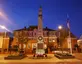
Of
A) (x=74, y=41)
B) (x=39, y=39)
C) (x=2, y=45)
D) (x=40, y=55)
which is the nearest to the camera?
(x=40, y=55)

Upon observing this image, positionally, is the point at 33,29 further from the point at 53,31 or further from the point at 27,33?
the point at 53,31

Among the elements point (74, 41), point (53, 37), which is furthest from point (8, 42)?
point (74, 41)

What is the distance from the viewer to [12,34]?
222ft

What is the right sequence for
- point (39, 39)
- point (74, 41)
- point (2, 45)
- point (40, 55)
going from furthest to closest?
point (74, 41)
point (2, 45)
point (39, 39)
point (40, 55)

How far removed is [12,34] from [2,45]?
8514 mm

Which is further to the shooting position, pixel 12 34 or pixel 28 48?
pixel 12 34

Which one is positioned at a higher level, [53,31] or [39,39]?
[53,31]

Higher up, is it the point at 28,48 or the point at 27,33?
the point at 27,33

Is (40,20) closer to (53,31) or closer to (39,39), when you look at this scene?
(39,39)

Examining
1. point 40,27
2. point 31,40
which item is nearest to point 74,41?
point 31,40

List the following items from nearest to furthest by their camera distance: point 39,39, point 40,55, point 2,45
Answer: point 40,55 < point 39,39 < point 2,45

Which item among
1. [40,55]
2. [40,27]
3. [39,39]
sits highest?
[40,27]

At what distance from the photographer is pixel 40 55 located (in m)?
31.7

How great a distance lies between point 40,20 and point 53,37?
3246 cm
